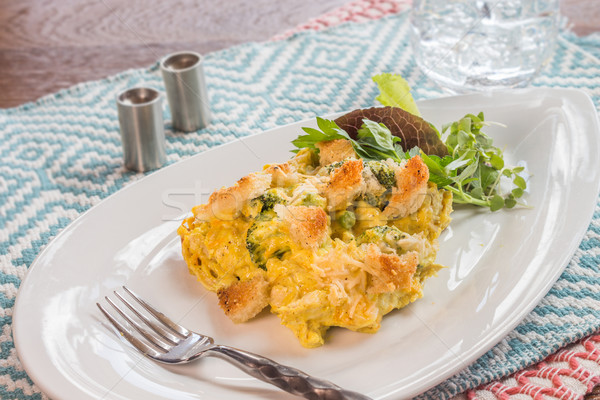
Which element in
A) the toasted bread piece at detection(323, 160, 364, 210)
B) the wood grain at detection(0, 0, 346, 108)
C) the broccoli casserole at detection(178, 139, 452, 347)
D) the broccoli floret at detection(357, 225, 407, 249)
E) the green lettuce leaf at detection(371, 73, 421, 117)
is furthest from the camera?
the wood grain at detection(0, 0, 346, 108)

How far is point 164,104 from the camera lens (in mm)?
4219

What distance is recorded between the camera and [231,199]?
97.3 inches

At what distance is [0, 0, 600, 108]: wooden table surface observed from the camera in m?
4.65

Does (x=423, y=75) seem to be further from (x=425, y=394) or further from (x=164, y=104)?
(x=425, y=394)

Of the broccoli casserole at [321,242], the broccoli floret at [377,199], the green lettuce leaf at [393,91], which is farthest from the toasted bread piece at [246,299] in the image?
the green lettuce leaf at [393,91]

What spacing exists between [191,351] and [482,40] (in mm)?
3028

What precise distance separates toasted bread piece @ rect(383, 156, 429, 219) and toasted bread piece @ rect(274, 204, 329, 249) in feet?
0.99

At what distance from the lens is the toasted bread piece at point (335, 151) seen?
108 inches

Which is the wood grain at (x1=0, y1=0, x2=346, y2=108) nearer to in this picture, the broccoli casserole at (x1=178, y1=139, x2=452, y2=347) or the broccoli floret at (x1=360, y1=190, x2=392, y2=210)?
the broccoli casserole at (x1=178, y1=139, x2=452, y2=347)

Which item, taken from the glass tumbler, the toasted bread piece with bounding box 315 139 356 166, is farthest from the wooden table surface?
the toasted bread piece with bounding box 315 139 356 166

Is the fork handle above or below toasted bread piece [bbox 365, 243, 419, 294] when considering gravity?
below

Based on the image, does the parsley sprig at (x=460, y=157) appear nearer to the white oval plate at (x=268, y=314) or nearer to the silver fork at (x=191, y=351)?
the white oval plate at (x=268, y=314)

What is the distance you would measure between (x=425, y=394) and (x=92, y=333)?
1204 mm

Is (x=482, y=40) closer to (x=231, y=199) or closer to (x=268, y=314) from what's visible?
(x=231, y=199)
